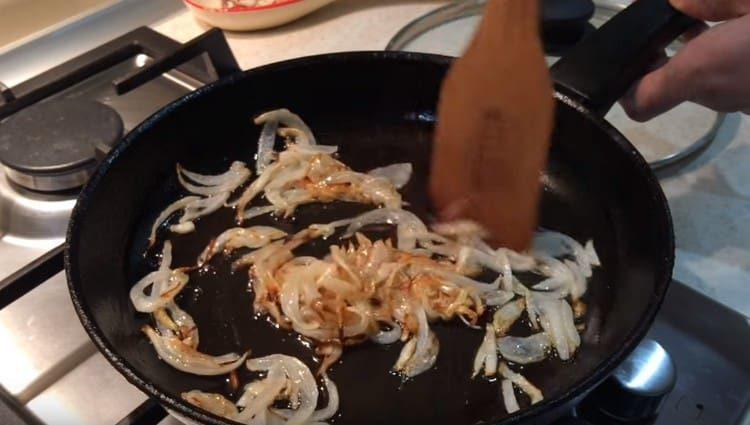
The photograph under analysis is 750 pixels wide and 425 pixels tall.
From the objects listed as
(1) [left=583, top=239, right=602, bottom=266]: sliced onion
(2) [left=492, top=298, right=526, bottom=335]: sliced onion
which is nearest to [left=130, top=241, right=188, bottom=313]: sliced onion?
(2) [left=492, top=298, right=526, bottom=335]: sliced onion

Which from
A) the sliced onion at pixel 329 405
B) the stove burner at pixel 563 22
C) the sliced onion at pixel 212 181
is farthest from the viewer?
the stove burner at pixel 563 22

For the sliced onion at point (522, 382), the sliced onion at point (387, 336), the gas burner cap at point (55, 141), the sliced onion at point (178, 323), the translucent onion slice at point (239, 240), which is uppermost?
the gas burner cap at point (55, 141)

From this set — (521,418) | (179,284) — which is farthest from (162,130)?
(521,418)

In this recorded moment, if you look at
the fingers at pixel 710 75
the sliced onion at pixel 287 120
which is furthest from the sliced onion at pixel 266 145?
the fingers at pixel 710 75

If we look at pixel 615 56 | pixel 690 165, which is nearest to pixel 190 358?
pixel 615 56

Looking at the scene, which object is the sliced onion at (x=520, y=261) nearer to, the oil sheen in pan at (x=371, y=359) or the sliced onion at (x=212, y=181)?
the oil sheen in pan at (x=371, y=359)

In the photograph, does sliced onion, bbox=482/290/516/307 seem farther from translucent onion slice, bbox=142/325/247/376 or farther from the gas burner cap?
the gas burner cap

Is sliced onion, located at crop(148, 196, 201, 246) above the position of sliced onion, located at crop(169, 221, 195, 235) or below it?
above
